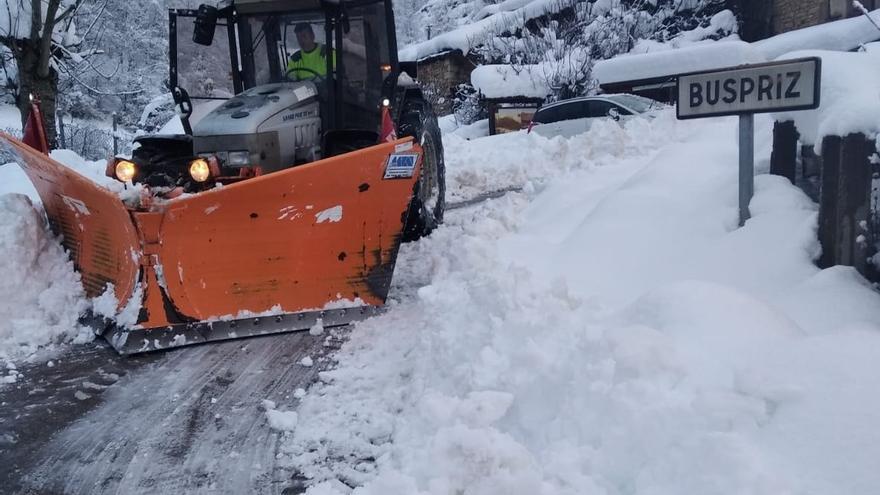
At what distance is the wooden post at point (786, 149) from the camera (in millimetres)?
4449

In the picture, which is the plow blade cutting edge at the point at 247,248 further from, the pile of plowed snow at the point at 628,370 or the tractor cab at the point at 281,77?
the tractor cab at the point at 281,77

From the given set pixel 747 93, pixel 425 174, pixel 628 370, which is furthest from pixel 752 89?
pixel 425 174

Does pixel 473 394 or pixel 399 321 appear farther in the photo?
pixel 399 321

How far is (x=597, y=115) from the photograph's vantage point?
14.9 meters

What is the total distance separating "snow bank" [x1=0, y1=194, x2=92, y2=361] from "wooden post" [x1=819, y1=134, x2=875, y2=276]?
4552mm

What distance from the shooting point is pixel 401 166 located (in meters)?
5.09

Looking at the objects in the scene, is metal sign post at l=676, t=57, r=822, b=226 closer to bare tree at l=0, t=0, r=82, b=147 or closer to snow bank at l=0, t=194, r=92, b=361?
snow bank at l=0, t=194, r=92, b=361

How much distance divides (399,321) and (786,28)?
21.2m

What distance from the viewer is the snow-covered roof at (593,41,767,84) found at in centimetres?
1791

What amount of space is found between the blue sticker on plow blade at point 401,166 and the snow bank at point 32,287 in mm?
2344

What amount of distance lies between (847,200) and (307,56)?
4481mm

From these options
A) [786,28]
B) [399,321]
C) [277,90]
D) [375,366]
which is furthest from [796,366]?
[786,28]

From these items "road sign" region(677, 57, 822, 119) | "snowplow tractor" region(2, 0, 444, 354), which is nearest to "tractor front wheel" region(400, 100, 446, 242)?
"snowplow tractor" region(2, 0, 444, 354)

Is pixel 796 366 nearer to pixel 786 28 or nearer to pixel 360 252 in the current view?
pixel 360 252
